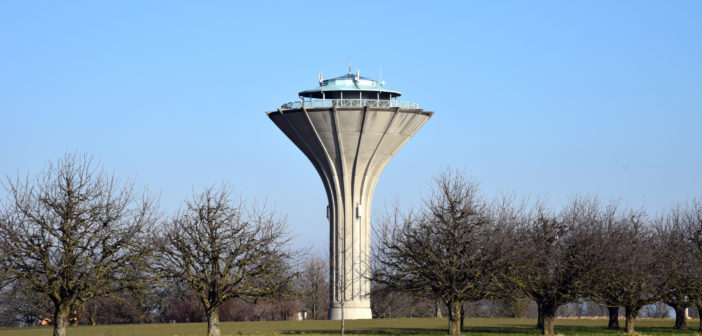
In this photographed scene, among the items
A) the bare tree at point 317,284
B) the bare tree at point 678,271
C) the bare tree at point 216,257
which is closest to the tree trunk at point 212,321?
the bare tree at point 216,257

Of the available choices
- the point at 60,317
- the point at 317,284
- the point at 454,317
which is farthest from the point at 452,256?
the point at 317,284

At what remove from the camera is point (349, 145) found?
218 feet

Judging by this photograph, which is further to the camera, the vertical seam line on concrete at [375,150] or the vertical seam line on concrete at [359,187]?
the vertical seam line on concrete at [375,150]

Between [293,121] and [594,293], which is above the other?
[293,121]

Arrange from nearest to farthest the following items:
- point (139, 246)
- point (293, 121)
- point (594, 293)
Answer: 1. point (139, 246)
2. point (594, 293)
3. point (293, 121)

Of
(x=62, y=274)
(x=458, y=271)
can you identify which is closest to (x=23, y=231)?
(x=62, y=274)

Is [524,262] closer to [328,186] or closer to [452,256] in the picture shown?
[452,256]

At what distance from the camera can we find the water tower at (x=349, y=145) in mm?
66000

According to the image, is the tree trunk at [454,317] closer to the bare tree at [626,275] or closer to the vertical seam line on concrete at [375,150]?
the bare tree at [626,275]

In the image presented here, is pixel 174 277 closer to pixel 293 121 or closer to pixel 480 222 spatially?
pixel 480 222

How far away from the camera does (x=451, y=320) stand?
41.7 m

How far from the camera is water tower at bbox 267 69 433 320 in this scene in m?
66.0

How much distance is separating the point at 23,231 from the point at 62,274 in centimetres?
246

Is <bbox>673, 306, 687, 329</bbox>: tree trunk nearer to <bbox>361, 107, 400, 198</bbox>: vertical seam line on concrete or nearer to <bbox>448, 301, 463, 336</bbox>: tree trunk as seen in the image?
<bbox>448, 301, 463, 336</bbox>: tree trunk
